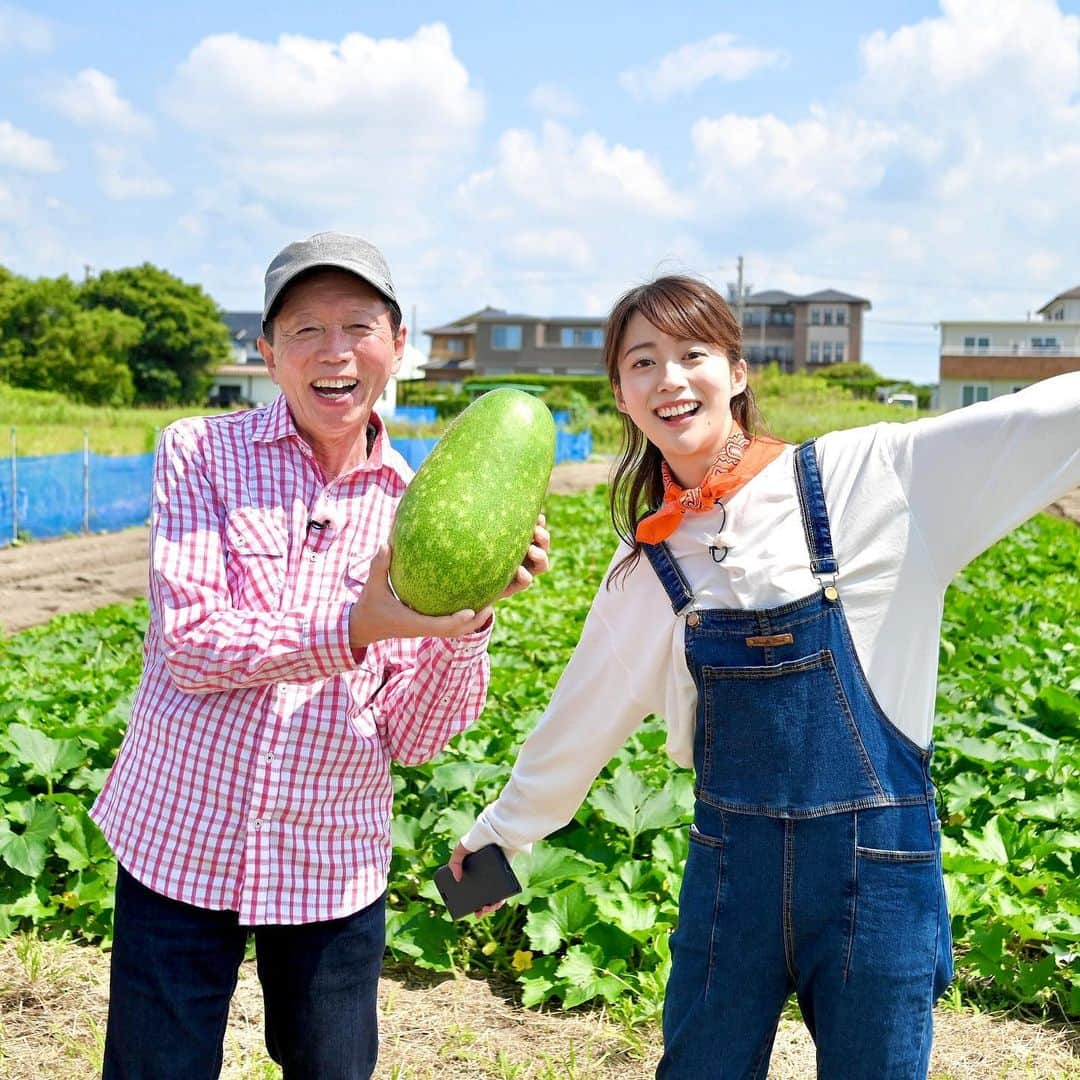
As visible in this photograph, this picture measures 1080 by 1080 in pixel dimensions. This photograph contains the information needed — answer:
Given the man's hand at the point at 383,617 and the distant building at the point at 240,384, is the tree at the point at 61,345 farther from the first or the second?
the man's hand at the point at 383,617

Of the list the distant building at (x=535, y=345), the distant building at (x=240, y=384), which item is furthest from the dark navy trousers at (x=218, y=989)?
the distant building at (x=535, y=345)

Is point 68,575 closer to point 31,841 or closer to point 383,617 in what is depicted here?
point 31,841

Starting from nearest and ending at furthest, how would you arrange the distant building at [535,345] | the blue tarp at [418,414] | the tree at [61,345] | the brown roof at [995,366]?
1. the tree at [61,345]
2. the blue tarp at [418,414]
3. the brown roof at [995,366]
4. the distant building at [535,345]

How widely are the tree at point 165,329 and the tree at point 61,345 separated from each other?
1.76m

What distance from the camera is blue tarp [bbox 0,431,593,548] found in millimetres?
19656

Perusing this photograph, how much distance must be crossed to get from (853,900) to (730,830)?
0.27 meters

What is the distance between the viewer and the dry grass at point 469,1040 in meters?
3.64

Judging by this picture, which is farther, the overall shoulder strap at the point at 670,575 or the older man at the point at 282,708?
the overall shoulder strap at the point at 670,575

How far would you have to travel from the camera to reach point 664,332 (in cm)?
258

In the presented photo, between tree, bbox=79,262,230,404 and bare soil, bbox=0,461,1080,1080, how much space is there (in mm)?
54214

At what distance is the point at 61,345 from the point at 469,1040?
174ft

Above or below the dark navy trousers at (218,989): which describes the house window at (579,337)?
above

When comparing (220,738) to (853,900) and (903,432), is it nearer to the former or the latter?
(853,900)

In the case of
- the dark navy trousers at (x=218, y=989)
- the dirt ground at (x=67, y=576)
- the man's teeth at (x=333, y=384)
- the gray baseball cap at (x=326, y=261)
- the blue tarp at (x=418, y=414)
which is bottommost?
the dirt ground at (x=67, y=576)
